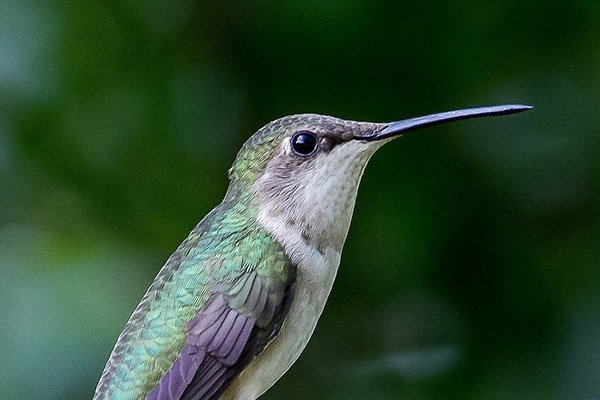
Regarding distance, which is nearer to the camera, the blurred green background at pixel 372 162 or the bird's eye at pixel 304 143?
the bird's eye at pixel 304 143

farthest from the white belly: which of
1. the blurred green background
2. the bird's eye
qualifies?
the blurred green background

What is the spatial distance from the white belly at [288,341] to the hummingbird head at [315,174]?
0.17 ft

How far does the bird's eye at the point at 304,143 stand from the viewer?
2.29 metres

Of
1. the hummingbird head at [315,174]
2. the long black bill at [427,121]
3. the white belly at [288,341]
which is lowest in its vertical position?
the white belly at [288,341]

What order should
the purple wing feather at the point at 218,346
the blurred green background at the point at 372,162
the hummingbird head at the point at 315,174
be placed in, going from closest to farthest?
the purple wing feather at the point at 218,346
the hummingbird head at the point at 315,174
the blurred green background at the point at 372,162

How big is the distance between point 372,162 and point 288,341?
1.12 m

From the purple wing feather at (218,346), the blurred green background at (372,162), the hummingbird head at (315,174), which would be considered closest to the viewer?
the purple wing feather at (218,346)

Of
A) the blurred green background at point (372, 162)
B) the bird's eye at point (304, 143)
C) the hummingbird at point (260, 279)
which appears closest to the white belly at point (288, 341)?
the hummingbird at point (260, 279)

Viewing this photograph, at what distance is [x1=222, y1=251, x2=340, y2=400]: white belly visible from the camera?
2.19 meters

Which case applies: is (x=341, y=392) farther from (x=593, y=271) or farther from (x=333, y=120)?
(x=333, y=120)

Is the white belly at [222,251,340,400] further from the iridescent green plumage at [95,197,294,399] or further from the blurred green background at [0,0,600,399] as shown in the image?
the blurred green background at [0,0,600,399]

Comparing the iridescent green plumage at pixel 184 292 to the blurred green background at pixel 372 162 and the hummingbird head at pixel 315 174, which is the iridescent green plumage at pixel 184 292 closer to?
the hummingbird head at pixel 315 174

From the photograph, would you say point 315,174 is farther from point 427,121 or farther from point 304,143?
point 427,121

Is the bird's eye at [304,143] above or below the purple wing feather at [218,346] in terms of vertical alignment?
above
